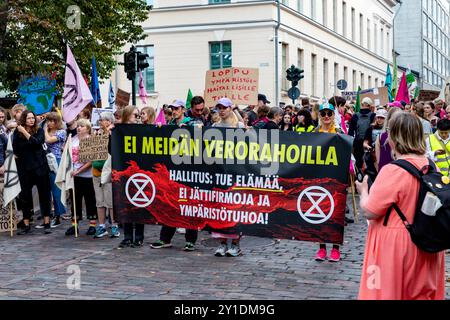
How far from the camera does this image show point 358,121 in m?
13.1

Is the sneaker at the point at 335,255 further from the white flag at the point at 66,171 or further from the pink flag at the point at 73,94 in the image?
the pink flag at the point at 73,94

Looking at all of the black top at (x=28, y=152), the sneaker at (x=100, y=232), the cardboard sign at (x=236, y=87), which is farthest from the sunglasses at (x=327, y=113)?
the black top at (x=28, y=152)

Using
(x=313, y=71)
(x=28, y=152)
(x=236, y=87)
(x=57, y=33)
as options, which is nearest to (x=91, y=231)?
(x=28, y=152)

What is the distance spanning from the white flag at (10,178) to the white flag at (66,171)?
663 millimetres

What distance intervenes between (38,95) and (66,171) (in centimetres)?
356

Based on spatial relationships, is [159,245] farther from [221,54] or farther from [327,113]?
[221,54]

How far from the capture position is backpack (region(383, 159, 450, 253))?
4118mm

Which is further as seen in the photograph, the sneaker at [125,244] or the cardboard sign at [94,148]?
the cardboard sign at [94,148]

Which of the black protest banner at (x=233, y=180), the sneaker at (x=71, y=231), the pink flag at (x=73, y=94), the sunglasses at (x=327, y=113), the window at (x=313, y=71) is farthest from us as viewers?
the window at (x=313, y=71)

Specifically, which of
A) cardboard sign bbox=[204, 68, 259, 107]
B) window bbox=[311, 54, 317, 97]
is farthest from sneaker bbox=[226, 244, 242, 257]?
window bbox=[311, 54, 317, 97]

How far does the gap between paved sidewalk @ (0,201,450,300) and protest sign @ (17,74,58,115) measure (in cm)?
389

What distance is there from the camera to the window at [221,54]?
36906mm
